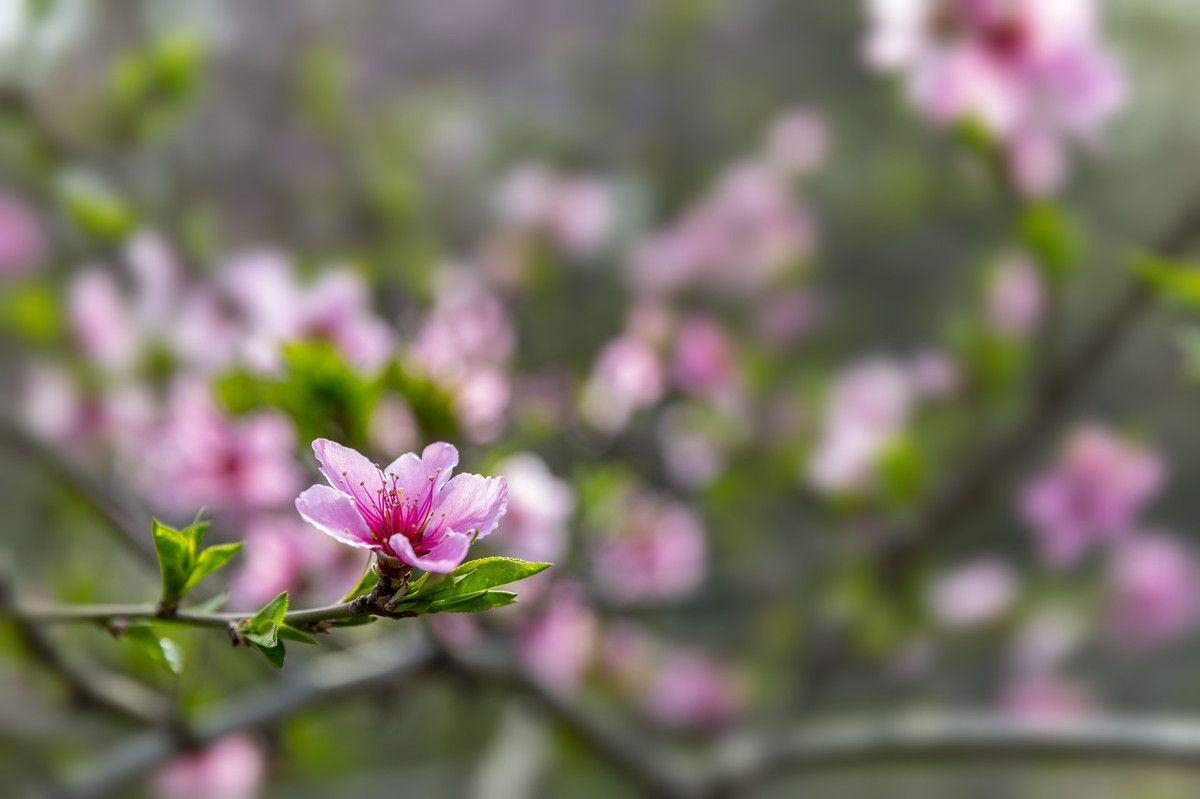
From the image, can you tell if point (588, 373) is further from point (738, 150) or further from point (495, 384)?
point (738, 150)

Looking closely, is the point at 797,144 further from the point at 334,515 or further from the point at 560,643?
the point at 334,515

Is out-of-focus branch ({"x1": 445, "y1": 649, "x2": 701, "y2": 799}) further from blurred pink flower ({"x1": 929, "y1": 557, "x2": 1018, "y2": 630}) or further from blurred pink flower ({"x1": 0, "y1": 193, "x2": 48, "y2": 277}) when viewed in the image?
blurred pink flower ({"x1": 0, "y1": 193, "x2": 48, "y2": 277})

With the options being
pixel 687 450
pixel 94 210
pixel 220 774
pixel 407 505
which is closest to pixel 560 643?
pixel 687 450

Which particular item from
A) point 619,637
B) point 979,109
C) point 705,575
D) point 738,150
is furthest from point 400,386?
point 738,150

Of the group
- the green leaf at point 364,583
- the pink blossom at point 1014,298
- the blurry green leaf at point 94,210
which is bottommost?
the green leaf at point 364,583

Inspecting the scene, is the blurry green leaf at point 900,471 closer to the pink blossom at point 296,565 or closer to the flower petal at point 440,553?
the pink blossom at point 296,565

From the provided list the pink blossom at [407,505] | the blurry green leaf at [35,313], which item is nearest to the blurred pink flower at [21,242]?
the blurry green leaf at [35,313]
